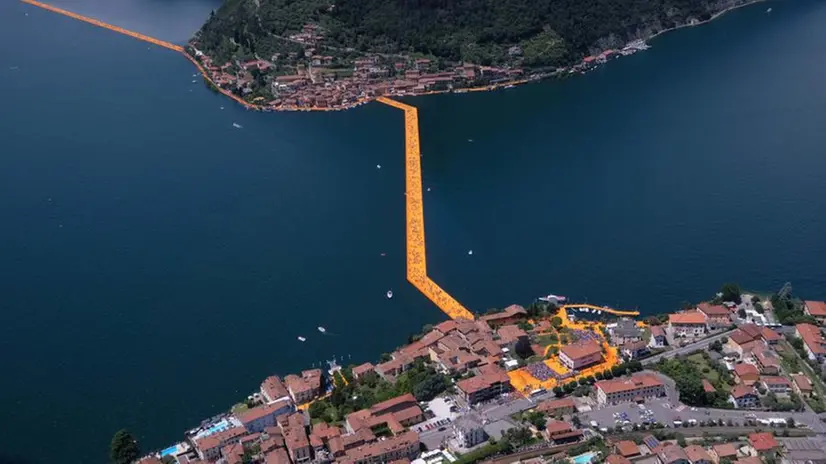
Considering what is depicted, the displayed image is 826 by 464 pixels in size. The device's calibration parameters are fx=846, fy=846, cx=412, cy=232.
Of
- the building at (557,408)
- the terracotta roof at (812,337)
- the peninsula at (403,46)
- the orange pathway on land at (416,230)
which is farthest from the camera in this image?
the peninsula at (403,46)

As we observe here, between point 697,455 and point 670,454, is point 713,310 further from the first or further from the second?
point 670,454

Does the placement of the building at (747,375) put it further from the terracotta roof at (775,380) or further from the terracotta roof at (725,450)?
the terracotta roof at (725,450)

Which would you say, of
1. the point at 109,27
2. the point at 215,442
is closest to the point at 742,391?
the point at 215,442

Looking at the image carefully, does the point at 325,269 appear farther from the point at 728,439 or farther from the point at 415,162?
the point at 728,439

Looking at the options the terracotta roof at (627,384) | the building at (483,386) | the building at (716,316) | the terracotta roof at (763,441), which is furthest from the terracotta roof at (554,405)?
the building at (716,316)

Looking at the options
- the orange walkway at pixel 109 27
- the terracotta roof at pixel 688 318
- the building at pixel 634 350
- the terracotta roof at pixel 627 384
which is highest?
the orange walkway at pixel 109 27

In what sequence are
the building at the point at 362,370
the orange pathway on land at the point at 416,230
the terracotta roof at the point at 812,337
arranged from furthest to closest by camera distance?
the orange pathway on land at the point at 416,230, the building at the point at 362,370, the terracotta roof at the point at 812,337

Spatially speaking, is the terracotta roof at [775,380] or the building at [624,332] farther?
the building at [624,332]
